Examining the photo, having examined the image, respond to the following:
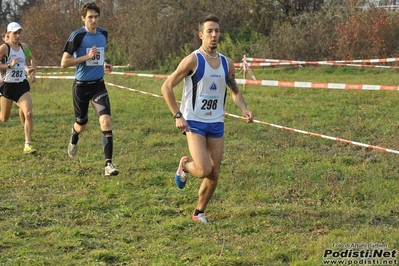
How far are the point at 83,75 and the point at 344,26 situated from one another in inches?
680

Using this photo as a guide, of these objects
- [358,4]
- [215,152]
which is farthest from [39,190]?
[358,4]

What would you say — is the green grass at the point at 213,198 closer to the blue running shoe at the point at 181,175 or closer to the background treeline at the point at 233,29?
the blue running shoe at the point at 181,175

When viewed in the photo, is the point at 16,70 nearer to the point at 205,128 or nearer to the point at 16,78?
the point at 16,78

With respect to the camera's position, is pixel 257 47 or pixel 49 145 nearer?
pixel 49 145

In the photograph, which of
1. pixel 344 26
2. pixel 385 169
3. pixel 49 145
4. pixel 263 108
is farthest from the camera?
pixel 344 26

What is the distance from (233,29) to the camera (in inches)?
1164

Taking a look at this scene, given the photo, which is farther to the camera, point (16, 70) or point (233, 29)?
point (233, 29)

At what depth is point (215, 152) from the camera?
6.29 m

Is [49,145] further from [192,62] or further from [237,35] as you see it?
[237,35]

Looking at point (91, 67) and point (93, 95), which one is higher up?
point (91, 67)

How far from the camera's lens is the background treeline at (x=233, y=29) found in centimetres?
2359

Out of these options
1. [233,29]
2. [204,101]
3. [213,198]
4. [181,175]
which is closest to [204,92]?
[204,101]

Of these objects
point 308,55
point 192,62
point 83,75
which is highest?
point 192,62

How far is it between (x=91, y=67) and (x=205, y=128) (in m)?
2.91
